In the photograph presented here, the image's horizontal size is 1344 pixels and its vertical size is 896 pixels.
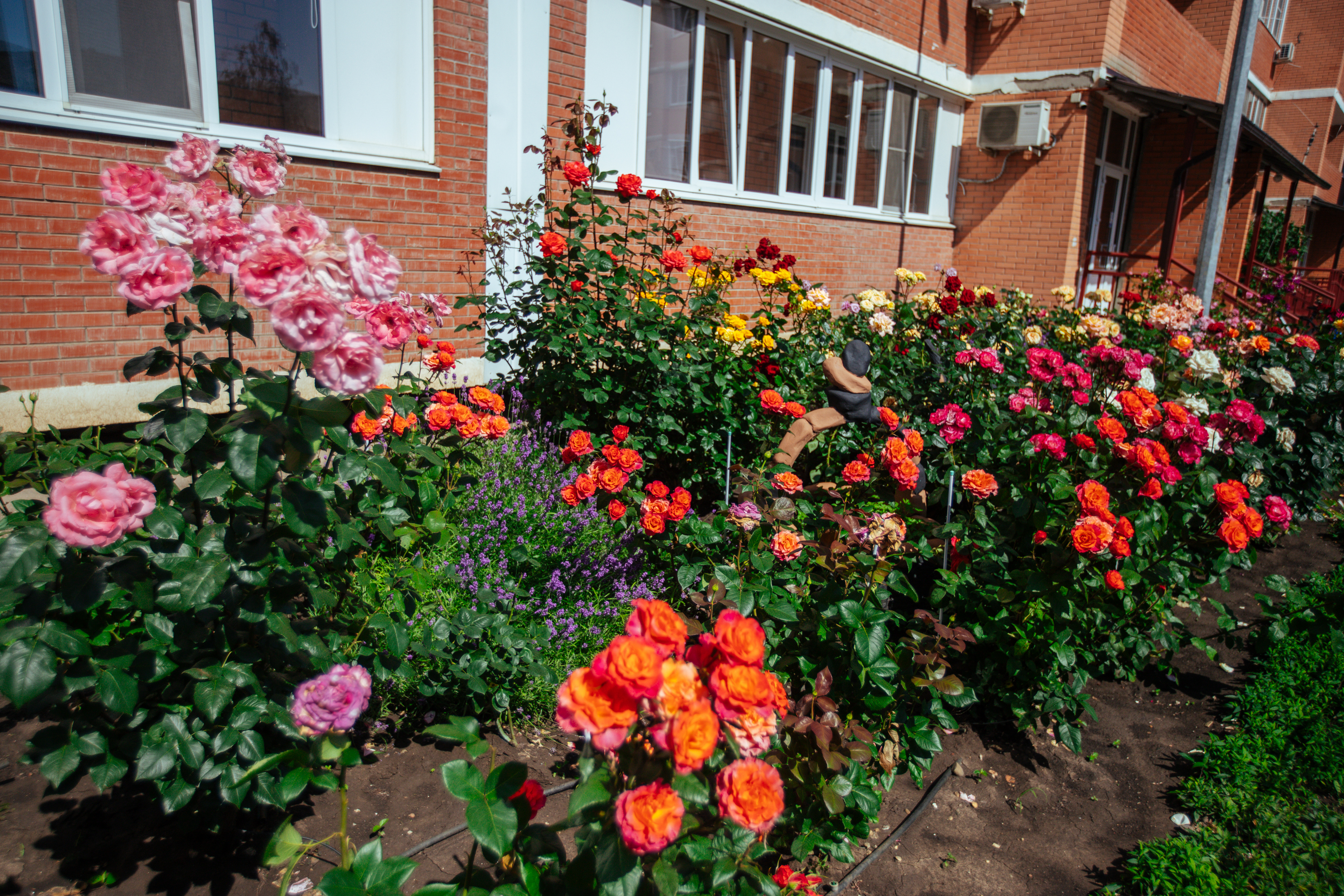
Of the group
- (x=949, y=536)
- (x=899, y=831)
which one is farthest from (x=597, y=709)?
(x=949, y=536)

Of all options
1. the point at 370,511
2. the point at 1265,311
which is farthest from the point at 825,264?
the point at 370,511

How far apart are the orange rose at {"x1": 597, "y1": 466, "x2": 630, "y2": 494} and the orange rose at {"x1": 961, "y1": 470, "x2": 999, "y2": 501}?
1087 millimetres

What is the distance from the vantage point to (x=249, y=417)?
1338mm

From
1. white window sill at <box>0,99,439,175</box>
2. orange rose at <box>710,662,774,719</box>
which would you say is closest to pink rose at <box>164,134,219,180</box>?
orange rose at <box>710,662,774,719</box>

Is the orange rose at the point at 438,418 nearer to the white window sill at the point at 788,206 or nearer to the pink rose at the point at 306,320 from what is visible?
the pink rose at the point at 306,320

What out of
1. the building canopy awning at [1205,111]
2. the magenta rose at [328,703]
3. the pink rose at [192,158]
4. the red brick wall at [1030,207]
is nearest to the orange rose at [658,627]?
the magenta rose at [328,703]

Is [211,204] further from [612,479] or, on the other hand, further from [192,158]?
[612,479]

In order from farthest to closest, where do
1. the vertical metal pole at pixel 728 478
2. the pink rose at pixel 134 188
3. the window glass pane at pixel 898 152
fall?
1. the window glass pane at pixel 898 152
2. the vertical metal pole at pixel 728 478
3. the pink rose at pixel 134 188

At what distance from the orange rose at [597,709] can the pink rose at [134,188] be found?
3.63 feet

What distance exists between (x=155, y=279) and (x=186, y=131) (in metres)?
3.37

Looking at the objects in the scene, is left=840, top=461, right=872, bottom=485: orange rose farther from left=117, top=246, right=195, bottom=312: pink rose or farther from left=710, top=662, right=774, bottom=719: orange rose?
left=117, top=246, right=195, bottom=312: pink rose

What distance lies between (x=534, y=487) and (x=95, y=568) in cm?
172

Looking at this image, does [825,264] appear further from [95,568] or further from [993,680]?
[95,568]

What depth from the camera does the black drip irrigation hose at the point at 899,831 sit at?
1935 millimetres
